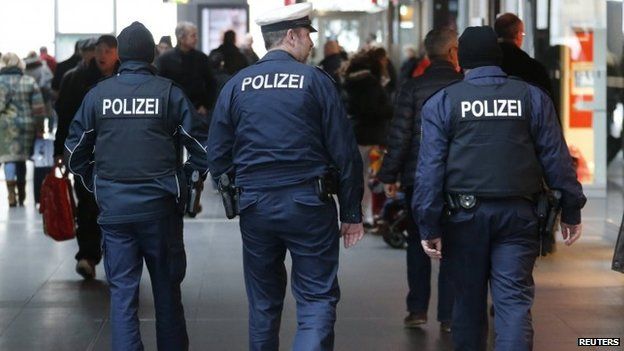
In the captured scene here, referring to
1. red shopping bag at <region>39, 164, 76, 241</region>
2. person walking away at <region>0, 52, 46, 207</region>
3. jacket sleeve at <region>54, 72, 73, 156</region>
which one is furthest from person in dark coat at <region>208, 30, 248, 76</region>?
red shopping bag at <region>39, 164, 76, 241</region>

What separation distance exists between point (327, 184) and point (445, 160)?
0.55 meters

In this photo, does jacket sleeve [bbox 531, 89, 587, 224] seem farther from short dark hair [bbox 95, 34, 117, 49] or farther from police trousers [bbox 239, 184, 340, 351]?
short dark hair [bbox 95, 34, 117, 49]

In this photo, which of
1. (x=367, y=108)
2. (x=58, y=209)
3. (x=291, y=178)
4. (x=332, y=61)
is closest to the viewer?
(x=291, y=178)

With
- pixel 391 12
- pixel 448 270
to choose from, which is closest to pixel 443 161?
pixel 448 270

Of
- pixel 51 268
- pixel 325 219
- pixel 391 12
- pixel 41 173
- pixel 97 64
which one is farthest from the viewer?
pixel 391 12

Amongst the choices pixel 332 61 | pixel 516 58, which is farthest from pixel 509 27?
pixel 332 61

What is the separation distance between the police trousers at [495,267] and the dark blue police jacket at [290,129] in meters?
0.51

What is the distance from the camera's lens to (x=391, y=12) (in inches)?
1375

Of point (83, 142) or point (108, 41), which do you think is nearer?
point (83, 142)

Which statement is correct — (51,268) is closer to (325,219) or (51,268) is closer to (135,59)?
(135,59)

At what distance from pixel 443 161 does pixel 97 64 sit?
4.40 metres

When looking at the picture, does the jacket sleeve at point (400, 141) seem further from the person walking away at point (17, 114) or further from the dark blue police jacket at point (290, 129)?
the person walking away at point (17, 114)

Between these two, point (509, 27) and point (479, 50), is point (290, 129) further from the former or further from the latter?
point (509, 27)

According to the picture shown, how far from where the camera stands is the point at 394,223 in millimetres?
12461
